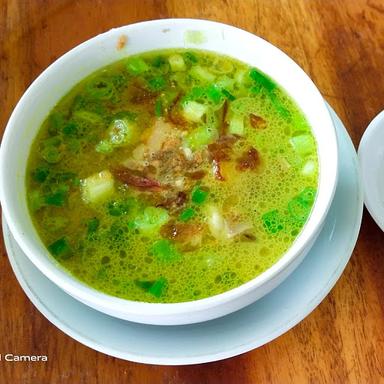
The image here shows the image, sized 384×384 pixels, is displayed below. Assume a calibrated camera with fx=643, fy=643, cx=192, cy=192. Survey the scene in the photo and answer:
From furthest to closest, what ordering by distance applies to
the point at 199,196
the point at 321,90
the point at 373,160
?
1. the point at 321,90
2. the point at 373,160
3. the point at 199,196

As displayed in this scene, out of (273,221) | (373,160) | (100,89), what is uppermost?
(100,89)

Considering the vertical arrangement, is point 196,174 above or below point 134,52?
below

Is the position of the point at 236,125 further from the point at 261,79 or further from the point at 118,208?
the point at 118,208

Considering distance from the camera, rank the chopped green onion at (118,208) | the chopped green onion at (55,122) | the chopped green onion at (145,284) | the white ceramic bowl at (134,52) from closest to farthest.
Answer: the white ceramic bowl at (134,52)
the chopped green onion at (145,284)
the chopped green onion at (118,208)
the chopped green onion at (55,122)

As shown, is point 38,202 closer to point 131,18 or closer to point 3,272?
point 3,272

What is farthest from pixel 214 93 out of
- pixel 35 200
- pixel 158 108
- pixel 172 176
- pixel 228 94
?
pixel 35 200

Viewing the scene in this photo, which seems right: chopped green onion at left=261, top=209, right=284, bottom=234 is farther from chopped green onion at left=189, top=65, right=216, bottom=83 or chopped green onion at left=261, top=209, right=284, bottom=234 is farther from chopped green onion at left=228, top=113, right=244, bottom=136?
chopped green onion at left=189, top=65, right=216, bottom=83

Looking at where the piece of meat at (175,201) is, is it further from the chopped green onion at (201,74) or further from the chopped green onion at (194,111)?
the chopped green onion at (201,74)

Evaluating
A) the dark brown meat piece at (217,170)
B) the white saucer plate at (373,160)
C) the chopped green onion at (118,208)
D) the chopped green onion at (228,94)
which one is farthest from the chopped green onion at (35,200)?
the white saucer plate at (373,160)
